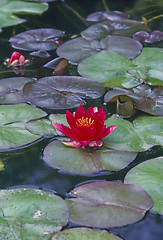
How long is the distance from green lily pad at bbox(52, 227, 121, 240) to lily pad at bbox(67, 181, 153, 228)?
0.03 metres

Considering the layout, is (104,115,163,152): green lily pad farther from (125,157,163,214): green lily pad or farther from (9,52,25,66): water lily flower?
(9,52,25,66): water lily flower

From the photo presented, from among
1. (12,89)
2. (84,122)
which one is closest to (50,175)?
(84,122)

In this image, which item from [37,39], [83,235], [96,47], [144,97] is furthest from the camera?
[37,39]

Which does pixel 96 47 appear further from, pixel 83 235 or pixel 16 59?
pixel 83 235

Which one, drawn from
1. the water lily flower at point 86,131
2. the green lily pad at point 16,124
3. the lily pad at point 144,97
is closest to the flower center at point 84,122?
the water lily flower at point 86,131

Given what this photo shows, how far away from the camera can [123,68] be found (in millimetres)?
2498

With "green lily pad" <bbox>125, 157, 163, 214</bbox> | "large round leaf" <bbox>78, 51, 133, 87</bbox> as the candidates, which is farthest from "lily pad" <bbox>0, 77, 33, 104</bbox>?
"green lily pad" <bbox>125, 157, 163, 214</bbox>

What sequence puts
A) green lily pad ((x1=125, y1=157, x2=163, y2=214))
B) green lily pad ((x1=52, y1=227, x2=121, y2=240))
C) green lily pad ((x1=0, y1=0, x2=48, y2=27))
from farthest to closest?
green lily pad ((x1=0, y1=0, x2=48, y2=27)) < green lily pad ((x1=125, y1=157, x2=163, y2=214)) < green lily pad ((x1=52, y1=227, x2=121, y2=240))

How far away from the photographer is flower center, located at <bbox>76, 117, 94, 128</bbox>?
176 centimetres

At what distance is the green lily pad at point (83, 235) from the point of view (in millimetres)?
1303

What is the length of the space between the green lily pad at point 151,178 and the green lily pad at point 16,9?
2331 mm

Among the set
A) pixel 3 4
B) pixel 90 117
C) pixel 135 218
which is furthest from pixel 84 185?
pixel 3 4

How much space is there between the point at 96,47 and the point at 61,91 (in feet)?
2.55

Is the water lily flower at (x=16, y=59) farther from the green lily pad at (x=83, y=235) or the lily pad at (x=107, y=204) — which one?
the green lily pad at (x=83, y=235)
